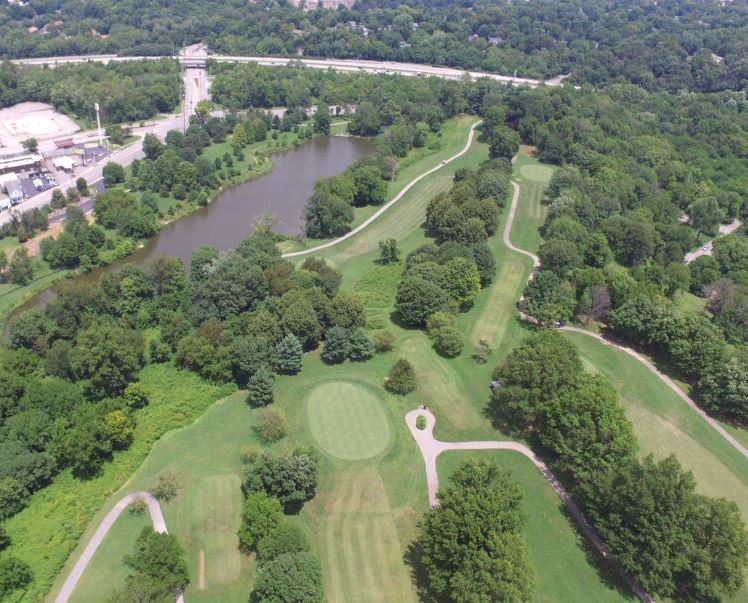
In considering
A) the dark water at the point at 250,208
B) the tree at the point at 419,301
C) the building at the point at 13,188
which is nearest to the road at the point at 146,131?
the building at the point at 13,188

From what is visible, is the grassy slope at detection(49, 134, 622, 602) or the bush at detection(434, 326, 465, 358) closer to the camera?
the grassy slope at detection(49, 134, 622, 602)

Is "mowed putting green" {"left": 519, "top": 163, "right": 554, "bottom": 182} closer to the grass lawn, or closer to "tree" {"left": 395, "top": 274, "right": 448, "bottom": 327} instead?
"tree" {"left": 395, "top": 274, "right": 448, "bottom": 327}

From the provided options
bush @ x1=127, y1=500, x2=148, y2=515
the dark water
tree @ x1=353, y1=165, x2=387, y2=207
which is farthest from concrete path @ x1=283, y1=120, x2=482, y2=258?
bush @ x1=127, y1=500, x2=148, y2=515

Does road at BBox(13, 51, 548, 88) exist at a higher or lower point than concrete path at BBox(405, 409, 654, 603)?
higher

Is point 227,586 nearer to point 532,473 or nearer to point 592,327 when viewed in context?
point 532,473

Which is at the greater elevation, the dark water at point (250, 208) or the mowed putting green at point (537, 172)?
the mowed putting green at point (537, 172)

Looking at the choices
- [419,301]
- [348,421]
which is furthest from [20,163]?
[348,421]

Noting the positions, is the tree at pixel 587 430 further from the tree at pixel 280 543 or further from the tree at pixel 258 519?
the tree at pixel 258 519
